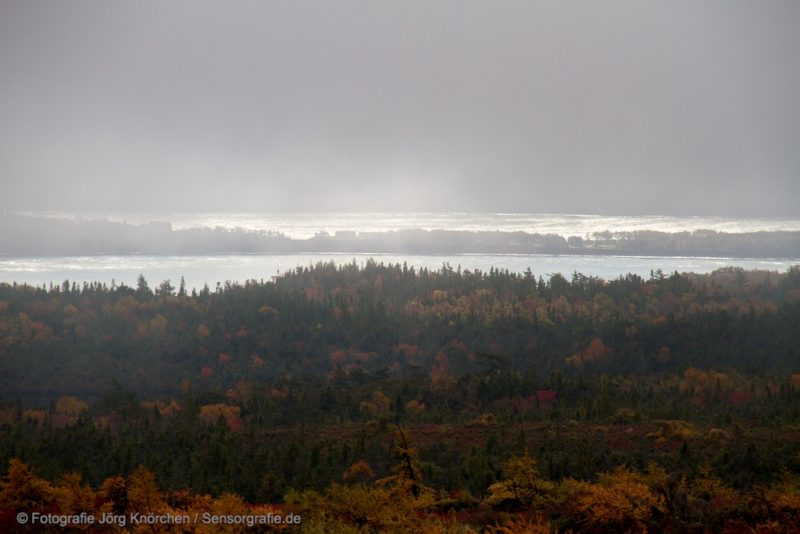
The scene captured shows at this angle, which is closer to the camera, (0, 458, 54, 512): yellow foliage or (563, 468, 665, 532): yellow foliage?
(563, 468, 665, 532): yellow foliage

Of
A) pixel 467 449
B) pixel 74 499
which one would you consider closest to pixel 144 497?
pixel 74 499

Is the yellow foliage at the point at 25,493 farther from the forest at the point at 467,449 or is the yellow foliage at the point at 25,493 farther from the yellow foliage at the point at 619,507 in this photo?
the yellow foliage at the point at 619,507

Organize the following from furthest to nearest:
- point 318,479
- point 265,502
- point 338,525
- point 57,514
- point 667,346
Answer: point 667,346
point 318,479
point 265,502
point 57,514
point 338,525

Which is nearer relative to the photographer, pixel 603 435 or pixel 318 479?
pixel 318 479

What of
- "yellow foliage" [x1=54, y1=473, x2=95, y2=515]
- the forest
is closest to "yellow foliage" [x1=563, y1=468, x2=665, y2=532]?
the forest

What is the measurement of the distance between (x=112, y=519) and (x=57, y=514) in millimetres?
6377

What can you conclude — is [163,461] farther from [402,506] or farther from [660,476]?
[660,476]

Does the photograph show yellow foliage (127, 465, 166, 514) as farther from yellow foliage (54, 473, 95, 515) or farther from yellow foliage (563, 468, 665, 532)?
yellow foliage (563, 468, 665, 532)

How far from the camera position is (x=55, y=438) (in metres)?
112

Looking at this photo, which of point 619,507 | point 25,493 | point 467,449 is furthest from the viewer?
point 467,449

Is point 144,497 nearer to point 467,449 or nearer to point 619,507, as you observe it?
point 619,507

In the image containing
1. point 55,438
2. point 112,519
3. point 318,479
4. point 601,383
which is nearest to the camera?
point 112,519

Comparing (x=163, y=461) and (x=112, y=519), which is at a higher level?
(x=112, y=519)

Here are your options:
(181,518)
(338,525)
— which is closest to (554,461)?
(338,525)
